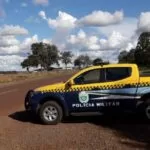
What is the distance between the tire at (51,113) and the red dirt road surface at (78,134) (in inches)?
9.7

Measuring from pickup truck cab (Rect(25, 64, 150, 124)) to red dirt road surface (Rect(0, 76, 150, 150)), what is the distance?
1.26 ft

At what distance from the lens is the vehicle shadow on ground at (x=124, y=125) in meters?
10.4

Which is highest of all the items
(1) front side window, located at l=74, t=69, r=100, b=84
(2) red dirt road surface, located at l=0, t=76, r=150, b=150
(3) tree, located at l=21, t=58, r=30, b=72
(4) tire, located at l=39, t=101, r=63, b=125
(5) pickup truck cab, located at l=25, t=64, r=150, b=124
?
(3) tree, located at l=21, t=58, r=30, b=72

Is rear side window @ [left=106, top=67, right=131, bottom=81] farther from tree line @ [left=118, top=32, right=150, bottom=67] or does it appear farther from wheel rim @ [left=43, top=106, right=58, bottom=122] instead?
tree line @ [left=118, top=32, right=150, bottom=67]

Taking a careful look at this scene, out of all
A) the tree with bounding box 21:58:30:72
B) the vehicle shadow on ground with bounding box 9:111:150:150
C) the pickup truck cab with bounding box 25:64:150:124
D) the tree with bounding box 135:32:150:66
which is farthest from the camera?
the tree with bounding box 21:58:30:72

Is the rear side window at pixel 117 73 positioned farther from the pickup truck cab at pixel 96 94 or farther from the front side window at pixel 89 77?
the front side window at pixel 89 77

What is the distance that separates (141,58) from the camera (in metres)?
125

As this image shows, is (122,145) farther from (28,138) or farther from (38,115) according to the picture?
(38,115)

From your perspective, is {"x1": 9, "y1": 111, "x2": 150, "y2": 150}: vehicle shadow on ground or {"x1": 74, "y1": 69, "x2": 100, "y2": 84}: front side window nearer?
{"x1": 9, "y1": 111, "x2": 150, "y2": 150}: vehicle shadow on ground

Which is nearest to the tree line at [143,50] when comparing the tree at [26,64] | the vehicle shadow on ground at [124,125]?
the tree at [26,64]

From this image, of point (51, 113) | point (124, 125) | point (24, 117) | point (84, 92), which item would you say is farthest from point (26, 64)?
point (124, 125)

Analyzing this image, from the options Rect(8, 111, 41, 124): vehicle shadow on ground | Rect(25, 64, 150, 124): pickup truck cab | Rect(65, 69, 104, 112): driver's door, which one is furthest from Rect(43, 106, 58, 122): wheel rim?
Rect(8, 111, 41, 124): vehicle shadow on ground

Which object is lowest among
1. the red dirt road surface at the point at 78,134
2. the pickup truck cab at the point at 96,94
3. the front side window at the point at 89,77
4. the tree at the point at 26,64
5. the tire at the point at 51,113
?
the red dirt road surface at the point at 78,134

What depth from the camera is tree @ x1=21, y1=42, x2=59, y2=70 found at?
18262 cm
